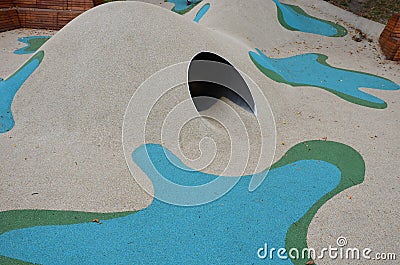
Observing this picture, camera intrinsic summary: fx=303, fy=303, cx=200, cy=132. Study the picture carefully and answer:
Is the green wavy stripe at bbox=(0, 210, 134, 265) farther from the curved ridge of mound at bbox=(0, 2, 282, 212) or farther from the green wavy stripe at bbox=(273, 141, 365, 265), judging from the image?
the green wavy stripe at bbox=(273, 141, 365, 265)

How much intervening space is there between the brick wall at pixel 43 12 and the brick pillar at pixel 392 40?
12.2 meters

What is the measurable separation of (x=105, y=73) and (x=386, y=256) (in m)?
5.78

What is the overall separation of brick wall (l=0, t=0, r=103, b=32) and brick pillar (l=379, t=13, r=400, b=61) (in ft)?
39.9

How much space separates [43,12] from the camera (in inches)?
510

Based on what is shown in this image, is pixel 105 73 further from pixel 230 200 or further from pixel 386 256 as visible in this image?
pixel 386 256

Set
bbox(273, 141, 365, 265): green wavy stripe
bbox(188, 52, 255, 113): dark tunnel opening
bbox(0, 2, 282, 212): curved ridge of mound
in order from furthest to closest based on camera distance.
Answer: bbox(188, 52, 255, 113): dark tunnel opening, bbox(0, 2, 282, 212): curved ridge of mound, bbox(273, 141, 365, 265): green wavy stripe

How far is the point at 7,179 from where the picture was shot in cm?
504

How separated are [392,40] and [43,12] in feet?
45.9

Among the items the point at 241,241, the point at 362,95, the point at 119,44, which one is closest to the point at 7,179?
the point at 119,44

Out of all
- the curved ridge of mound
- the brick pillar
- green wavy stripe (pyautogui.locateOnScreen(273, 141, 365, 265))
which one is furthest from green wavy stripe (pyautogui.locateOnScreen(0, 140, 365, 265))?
the brick pillar

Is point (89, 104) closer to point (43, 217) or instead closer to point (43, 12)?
point (43, 217)

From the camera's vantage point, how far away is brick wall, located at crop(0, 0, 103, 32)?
12930 mm

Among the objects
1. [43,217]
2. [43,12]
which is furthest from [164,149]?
[43,12]

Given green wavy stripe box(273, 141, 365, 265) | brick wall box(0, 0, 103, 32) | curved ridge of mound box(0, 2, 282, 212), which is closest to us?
green wavy stripe box(273, 141, 365, 265)
